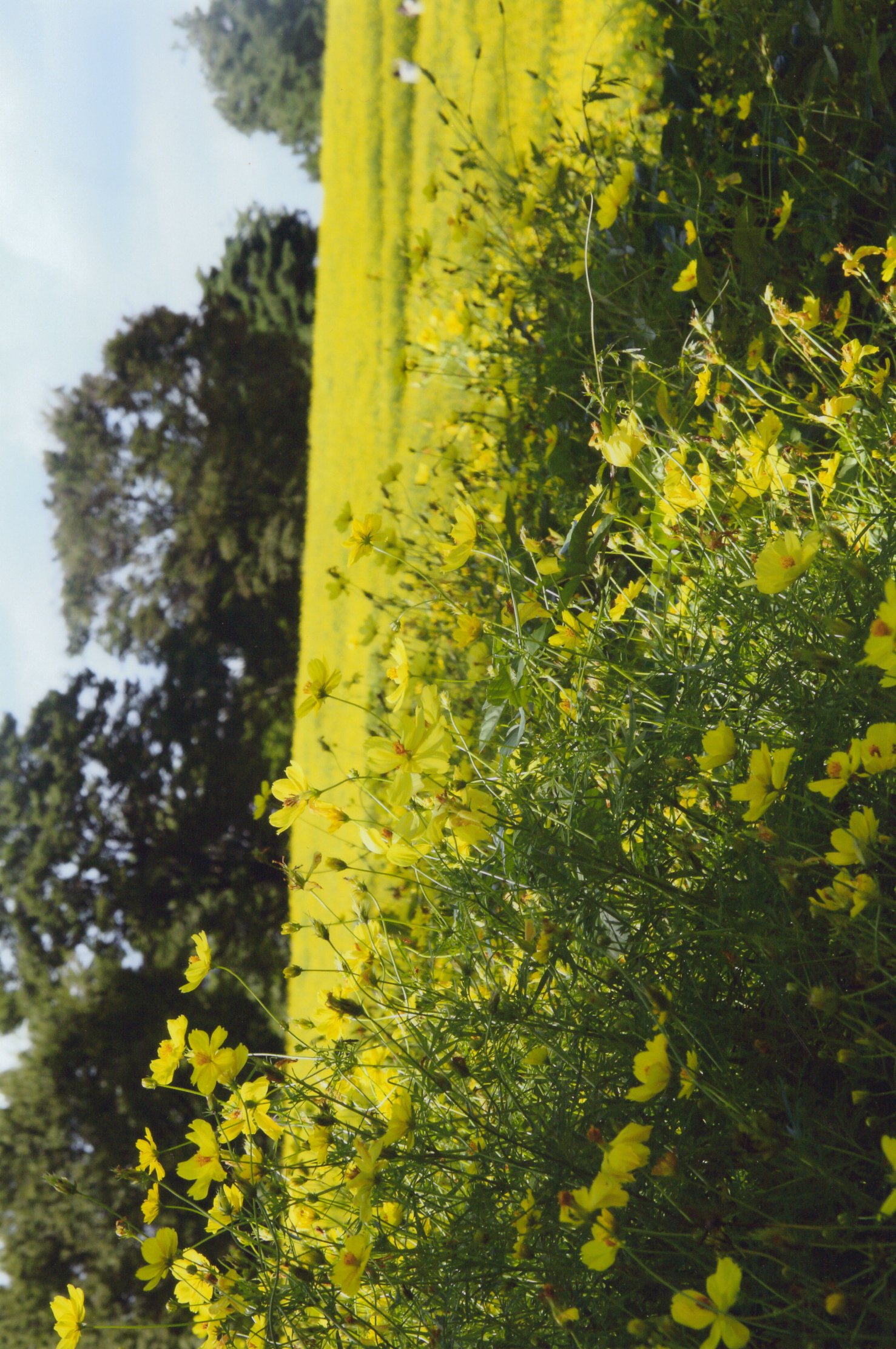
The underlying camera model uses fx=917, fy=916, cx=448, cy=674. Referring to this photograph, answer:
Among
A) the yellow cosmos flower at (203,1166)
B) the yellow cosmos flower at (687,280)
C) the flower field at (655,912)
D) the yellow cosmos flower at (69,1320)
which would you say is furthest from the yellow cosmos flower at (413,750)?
the yellow cosmos flower at (687,280)

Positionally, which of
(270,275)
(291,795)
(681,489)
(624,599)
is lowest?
(291,795)

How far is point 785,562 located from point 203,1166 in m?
0.99

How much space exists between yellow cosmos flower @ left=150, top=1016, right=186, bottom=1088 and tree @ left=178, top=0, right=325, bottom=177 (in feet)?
48.5

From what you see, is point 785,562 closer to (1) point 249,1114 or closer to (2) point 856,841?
(2) point 856,841

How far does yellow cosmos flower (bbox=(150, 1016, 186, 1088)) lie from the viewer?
1.19 meters

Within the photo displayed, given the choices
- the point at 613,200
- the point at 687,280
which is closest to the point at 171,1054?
the point at 687,280

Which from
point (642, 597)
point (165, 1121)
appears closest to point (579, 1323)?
point (642, 597)

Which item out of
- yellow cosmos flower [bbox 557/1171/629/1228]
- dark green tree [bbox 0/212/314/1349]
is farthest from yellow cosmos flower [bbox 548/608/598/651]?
dark green tree [bbox 0/212/314/1349]

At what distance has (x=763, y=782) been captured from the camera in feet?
2.85

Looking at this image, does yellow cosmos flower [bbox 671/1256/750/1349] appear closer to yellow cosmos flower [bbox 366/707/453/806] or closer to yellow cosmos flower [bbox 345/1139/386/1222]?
yellow cosmos flower [bbox 345/1139/386/1222]

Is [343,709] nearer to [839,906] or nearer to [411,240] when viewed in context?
[411,240]

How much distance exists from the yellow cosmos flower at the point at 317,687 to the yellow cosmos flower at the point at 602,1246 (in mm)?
713

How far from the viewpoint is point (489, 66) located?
5.74 m

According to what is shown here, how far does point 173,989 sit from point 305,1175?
24.2 feet
